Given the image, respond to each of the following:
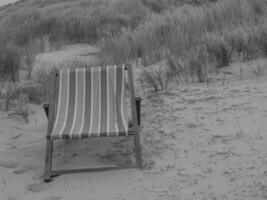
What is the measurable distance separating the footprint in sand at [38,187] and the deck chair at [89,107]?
0.07m

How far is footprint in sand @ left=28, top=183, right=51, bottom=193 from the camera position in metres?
3.59

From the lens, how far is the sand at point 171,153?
3.42 meters

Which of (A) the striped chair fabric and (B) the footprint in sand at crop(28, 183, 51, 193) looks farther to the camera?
(A) the striped chair fabric

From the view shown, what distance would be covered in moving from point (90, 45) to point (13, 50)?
2994mm

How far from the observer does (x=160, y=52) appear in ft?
23.2

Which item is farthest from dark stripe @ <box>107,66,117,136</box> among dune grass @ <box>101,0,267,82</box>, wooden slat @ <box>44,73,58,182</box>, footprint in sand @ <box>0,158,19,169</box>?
dune grass @ <box>101,0,267,82</box>

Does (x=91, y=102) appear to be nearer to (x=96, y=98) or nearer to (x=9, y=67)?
(x=96, y=98)

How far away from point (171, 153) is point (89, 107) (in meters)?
0.94

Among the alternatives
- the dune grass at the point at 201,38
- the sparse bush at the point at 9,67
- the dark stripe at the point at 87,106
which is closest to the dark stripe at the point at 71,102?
the dark stripe at the point at 87,106

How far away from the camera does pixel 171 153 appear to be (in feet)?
13.0

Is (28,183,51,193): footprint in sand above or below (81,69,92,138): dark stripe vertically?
below

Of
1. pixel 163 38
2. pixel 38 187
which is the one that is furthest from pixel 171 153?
pixel 163 38

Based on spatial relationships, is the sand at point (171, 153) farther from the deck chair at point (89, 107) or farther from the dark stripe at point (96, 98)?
the dark stripe at point (96, 98)

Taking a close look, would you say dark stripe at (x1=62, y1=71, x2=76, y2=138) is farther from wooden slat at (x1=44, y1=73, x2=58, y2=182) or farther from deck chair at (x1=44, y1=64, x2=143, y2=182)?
wooden slat at (x1=44, y1=73, x2=58, y2=182)
